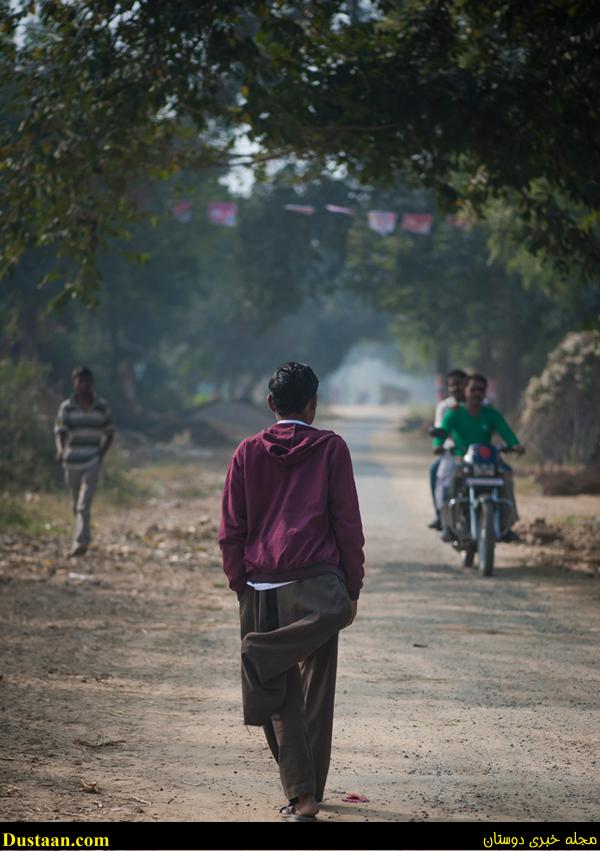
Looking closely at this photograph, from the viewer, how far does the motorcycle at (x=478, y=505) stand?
12.1 metres

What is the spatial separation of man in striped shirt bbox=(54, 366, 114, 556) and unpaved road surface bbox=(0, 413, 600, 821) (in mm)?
601

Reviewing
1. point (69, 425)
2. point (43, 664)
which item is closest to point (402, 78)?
point (69, 425)

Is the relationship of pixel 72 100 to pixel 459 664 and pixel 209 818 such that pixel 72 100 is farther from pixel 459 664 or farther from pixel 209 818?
pixel 209 818

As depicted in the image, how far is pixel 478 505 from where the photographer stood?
12.3m

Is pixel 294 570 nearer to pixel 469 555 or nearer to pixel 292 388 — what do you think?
pixel 292 388

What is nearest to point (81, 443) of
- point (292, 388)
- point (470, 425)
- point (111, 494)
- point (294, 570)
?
point (470, 425)

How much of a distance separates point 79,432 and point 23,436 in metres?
8.06

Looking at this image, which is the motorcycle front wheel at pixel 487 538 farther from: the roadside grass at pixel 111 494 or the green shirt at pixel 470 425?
the roadside grass at pixel 111 494

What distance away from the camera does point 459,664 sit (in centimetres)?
799

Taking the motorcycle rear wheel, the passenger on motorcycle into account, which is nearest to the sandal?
the passenger on motorcycle

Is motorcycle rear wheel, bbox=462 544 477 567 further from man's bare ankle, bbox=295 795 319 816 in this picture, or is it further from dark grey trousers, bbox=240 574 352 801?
man's bare ankle, bbox=295 795 319 816

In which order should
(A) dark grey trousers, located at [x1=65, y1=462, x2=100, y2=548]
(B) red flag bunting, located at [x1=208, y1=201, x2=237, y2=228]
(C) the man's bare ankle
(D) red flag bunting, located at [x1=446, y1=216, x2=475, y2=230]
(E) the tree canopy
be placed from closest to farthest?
(C) the man's bare ankle
(E) the tree canopy
(A) dark grey trousers, located at [x1=65, y1=462, x2=100, y2=548]
(D) red flag bunting, located at [x1=446, y1=216, x2=475, y2=230]
(B) red flag bunting, located at [x1=208, y1=201, x2=237, y2=228]

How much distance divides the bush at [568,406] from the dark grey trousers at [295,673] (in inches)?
883

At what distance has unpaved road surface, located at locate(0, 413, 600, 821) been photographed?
5.13 meters
